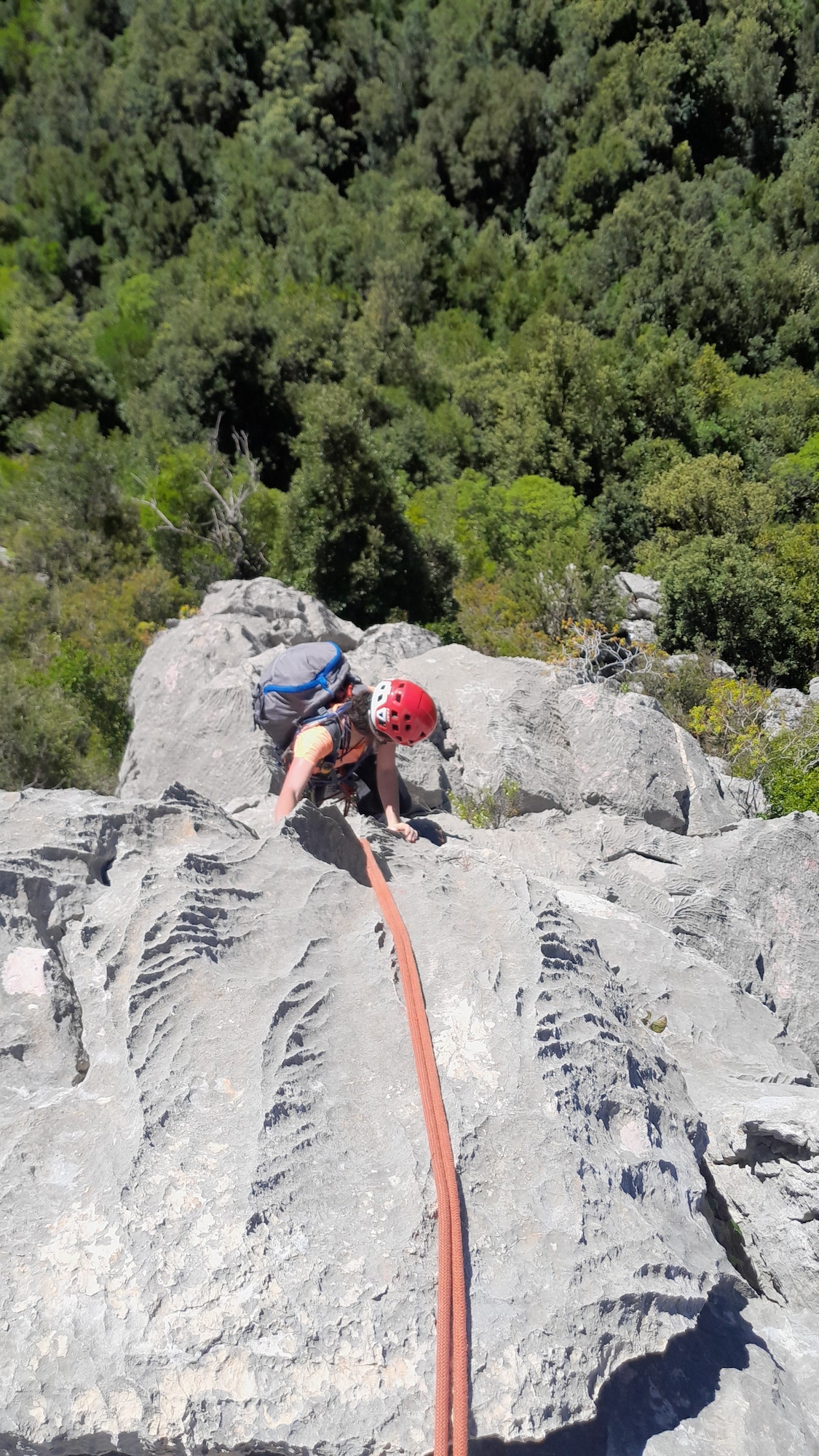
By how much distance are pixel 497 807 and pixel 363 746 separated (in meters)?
2.06

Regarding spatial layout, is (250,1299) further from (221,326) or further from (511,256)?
(511,256)

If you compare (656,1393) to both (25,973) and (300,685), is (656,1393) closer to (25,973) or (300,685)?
(25,973)

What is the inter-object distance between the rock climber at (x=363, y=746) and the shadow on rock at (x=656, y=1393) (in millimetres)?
2013

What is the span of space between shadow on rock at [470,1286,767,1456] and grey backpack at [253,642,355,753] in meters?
2.75

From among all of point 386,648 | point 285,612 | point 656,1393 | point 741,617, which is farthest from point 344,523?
point 656,1393

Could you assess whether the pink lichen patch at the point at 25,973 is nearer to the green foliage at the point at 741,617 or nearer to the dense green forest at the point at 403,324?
the dense green forest at the point at 403,324

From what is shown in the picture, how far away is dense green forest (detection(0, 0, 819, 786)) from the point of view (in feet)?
47.6

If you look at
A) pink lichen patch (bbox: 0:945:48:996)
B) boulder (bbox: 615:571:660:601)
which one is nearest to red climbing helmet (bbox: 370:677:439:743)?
pink lichen patch (bbox: 0:945:48:996)

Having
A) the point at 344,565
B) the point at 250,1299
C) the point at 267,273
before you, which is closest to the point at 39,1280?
the point at 250,1299

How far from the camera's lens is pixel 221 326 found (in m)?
21.4

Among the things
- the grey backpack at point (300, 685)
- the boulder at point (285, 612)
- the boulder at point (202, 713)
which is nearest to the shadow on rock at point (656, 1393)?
the grey backpack at point (300, 685)

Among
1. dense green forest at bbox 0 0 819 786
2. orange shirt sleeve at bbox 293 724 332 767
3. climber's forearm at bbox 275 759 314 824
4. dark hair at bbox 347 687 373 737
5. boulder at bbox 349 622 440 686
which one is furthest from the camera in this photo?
dense green forest at bbox 0 0 819 786

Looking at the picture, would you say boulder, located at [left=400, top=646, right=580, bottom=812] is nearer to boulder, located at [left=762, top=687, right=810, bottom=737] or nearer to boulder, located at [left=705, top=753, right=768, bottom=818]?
boulder, located at [left=705, top=753, right=768, bottom=818]

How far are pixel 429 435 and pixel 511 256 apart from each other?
9970 mm
